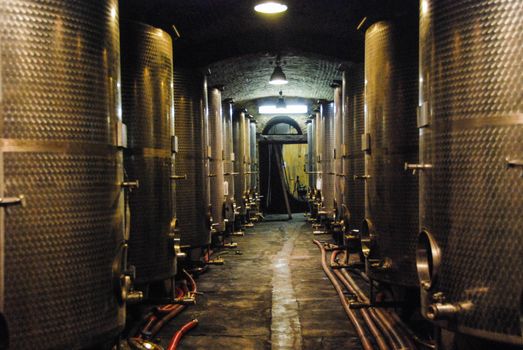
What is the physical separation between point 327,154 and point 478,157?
8.63 metres

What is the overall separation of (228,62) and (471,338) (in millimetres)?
A: 6846

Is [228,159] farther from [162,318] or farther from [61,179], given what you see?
[61,179]

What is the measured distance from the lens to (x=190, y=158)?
6.63 m

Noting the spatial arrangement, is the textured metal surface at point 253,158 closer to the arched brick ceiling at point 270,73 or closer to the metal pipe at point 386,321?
the arched brick ceiling at point 270,73

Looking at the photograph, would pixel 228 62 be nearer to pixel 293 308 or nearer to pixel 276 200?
pixel 293 308

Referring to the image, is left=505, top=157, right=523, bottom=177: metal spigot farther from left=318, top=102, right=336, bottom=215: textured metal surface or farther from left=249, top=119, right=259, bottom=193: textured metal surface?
left=249, top=119, right=259, bottom=193: textured metal surface

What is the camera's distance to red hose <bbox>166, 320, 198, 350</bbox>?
4.29 m

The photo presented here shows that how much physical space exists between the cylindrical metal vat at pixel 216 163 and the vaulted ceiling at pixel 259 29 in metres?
0.66

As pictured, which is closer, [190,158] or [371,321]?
[371,321]

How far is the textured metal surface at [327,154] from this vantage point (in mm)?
10758

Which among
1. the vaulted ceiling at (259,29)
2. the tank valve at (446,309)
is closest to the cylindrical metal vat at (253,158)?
the vaulted ceiling at (259,29)

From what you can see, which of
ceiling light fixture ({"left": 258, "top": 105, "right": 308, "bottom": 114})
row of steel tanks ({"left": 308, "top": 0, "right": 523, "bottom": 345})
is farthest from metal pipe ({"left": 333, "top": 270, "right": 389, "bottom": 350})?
ceiling light fixture ({"left": 258, "top": 105, "right": 308, "bottom": 114})

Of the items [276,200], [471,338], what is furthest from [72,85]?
[276,200]

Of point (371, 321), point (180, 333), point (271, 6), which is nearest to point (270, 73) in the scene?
point (271, 6)
